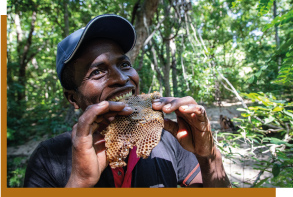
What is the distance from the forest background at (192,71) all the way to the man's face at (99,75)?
1.39 metres

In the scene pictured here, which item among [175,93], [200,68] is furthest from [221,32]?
[200,68]

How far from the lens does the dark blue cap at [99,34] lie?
1401 millimetres

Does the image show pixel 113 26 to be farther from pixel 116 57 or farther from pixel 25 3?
pixel 25 3

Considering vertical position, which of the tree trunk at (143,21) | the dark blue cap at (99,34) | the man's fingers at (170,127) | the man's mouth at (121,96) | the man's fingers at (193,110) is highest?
the tree trunk at (143,21)

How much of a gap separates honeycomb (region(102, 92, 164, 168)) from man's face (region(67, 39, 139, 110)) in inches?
8.1

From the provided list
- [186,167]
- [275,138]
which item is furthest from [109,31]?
[275,138]

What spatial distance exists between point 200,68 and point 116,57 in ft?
9.55

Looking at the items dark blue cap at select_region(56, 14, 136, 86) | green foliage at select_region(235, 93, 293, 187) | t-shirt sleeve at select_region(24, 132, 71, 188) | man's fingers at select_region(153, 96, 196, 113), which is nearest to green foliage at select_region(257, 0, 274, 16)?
green foliage at select_region(235, 93, 293, 187)

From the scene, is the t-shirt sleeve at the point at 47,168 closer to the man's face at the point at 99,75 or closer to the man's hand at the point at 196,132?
the man's face at the point at 99,75

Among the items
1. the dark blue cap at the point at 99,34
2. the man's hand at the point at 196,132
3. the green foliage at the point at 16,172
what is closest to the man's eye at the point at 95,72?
the dark blue cap at the point at 99,34

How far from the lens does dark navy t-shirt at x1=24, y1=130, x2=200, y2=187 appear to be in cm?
134

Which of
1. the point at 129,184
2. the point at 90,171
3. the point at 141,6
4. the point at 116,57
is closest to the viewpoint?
the point at 90,171

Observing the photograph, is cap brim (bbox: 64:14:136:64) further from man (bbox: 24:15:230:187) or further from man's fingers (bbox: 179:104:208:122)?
man's fingers (bbox: 179:104:208:122)

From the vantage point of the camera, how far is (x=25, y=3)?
496 cm
